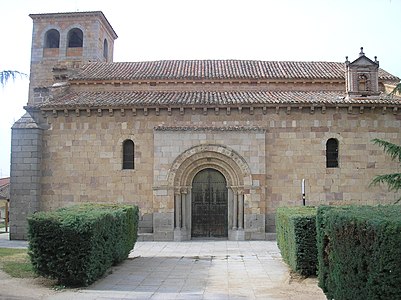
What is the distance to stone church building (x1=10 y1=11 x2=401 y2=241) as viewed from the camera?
19.7 m

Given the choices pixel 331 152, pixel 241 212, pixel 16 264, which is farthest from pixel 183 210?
pixel 16 264

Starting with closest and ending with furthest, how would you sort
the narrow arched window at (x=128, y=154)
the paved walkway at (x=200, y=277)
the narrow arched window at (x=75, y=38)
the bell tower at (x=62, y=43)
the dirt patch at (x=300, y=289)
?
1. the dirt patch at (x=300, y=289)
2. the paved walkway at (x=200, y=277)
3. the narrow arched window at (x=128, y=154)
4. the bell tower at (x=62, y=43)
5. the narrow arched window at (x=75, y=38)

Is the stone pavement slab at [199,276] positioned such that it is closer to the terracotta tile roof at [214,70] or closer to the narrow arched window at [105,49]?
the terracotta tile roof at [214,70]

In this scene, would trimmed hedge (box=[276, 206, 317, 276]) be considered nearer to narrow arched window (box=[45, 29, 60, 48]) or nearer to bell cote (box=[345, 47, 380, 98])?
bell cote (box=[345, 47, 380, 98])

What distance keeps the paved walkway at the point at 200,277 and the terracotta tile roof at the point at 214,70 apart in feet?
29.4

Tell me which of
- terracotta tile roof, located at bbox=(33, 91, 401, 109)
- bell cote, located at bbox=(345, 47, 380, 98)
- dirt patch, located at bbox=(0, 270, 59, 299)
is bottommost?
dirt patch, located at bbox=(0, 270, 59, 299)

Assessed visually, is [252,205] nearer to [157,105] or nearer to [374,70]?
[157,105]

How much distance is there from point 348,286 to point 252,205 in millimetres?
12295

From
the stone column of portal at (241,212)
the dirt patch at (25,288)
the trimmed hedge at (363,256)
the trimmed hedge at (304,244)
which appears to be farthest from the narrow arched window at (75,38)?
the trimmed hedge at (363,256)

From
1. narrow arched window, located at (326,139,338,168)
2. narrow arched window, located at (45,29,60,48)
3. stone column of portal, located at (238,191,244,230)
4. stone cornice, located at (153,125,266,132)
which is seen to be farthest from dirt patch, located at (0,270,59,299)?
narrow arched window, located at (45,29,60,48)

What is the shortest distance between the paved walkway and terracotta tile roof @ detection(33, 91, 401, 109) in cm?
613

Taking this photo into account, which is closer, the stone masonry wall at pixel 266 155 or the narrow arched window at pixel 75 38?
the stone masonry wall at pixel 266 155

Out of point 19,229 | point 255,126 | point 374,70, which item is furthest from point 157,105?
point 374,70

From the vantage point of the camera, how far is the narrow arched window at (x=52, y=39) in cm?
3057
